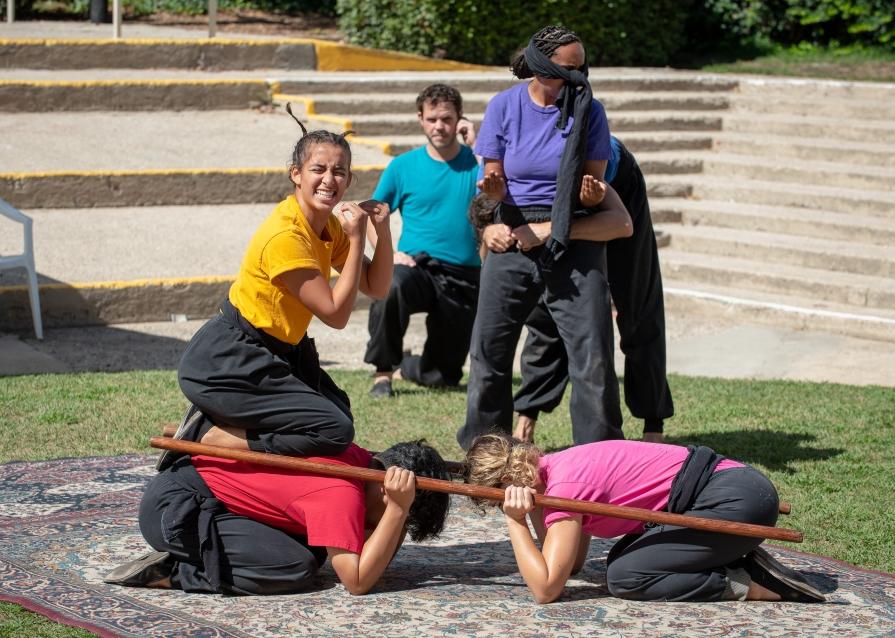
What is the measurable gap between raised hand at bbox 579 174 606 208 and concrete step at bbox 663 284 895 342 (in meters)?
4.60

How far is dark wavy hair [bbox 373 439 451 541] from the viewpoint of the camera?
494 centimetres

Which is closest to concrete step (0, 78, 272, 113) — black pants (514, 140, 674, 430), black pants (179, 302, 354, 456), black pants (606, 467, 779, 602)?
black pants (514, 140, 674, 430)

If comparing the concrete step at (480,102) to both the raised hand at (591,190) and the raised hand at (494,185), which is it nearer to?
the raised hand at (494,185)

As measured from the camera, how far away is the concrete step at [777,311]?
991 cm

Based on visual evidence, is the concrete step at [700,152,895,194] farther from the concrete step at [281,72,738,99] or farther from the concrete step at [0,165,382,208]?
the concrete step at [0,165,382,208]

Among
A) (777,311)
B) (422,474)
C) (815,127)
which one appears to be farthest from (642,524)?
(815,127)

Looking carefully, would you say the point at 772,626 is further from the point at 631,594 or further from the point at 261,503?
the point at 261,503

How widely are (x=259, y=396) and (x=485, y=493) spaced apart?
0.87 m

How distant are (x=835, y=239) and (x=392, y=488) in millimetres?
8181

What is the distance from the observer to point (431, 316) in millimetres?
8297

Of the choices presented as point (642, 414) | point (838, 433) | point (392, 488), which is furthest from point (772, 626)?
point (838, 433)

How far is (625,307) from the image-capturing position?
675cm

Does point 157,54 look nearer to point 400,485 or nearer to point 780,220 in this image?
point 780,220

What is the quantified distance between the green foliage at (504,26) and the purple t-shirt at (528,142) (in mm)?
10541
